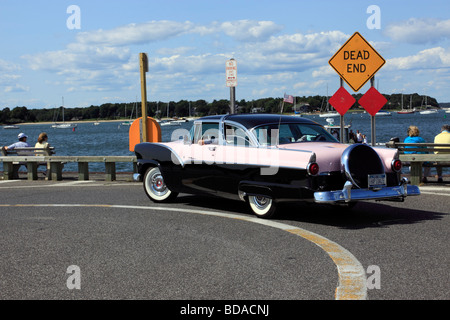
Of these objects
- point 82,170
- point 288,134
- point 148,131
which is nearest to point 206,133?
point 288,134

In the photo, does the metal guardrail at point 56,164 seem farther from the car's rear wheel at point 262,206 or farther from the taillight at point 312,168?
the taillight at point 312,168

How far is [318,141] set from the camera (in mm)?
9367

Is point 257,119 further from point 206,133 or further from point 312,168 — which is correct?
point 312,168

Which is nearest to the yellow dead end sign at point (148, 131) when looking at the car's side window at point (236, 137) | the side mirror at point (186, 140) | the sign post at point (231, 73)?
the sign post at point (231, 73)

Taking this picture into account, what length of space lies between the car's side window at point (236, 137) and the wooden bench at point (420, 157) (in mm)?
5157

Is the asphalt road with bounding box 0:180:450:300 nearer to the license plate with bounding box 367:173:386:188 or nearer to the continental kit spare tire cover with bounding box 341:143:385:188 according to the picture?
the license plate with bounding box 367:173:386:188

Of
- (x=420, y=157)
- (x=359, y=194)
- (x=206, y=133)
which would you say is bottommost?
(x=359, y=194)

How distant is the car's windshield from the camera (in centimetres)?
925

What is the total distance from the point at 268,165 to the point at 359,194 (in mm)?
1361

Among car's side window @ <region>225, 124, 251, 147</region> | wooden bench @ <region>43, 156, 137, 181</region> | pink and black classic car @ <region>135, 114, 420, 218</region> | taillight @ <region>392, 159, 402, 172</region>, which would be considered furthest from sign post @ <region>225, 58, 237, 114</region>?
taillight @ <region>392, 159, 402, 172</region>

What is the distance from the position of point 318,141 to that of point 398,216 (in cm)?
165

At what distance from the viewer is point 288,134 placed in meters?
9.38

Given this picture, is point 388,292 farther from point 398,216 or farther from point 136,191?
point 136,191
